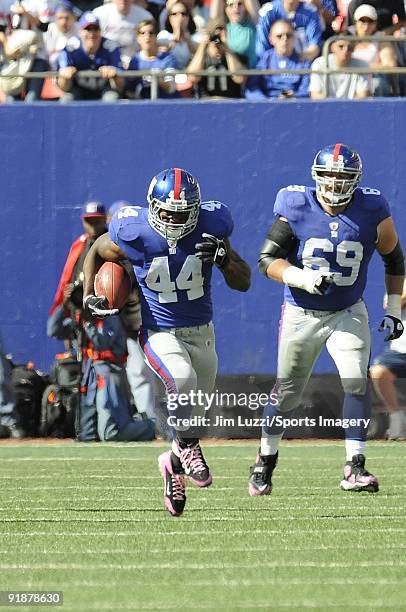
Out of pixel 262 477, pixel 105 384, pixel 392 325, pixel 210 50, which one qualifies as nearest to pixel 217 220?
pixel 392 325

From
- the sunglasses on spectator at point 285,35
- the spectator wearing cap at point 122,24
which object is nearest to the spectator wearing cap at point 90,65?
the spectator wearing cap at point 122,24

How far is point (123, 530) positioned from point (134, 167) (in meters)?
7.21

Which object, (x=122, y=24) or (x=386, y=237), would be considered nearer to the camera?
(x=386, y=237)

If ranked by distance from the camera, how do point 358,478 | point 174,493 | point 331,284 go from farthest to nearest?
point 331,284, point 358,478, point 174,493

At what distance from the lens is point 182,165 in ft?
43.0

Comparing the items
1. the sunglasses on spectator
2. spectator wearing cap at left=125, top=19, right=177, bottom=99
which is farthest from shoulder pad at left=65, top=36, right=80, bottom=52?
the sunglasses on spectator

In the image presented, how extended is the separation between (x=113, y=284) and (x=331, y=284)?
1169 mm

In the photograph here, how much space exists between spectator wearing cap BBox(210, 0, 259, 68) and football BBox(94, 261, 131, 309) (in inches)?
214

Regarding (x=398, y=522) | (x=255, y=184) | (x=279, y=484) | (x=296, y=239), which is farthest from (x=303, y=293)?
(x=255, y=184)

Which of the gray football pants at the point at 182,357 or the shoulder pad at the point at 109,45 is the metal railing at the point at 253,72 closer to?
the shoulder pad at the point at 109,45

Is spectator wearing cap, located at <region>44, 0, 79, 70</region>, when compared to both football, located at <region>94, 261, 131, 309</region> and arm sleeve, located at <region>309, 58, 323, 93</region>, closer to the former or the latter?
arm sleeve, located at <region>309, 58, 323, 93</region>

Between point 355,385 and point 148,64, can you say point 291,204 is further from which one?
point 148,64

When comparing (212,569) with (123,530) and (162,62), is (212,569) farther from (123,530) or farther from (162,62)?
(162,62)

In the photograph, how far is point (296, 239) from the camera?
798 cm
